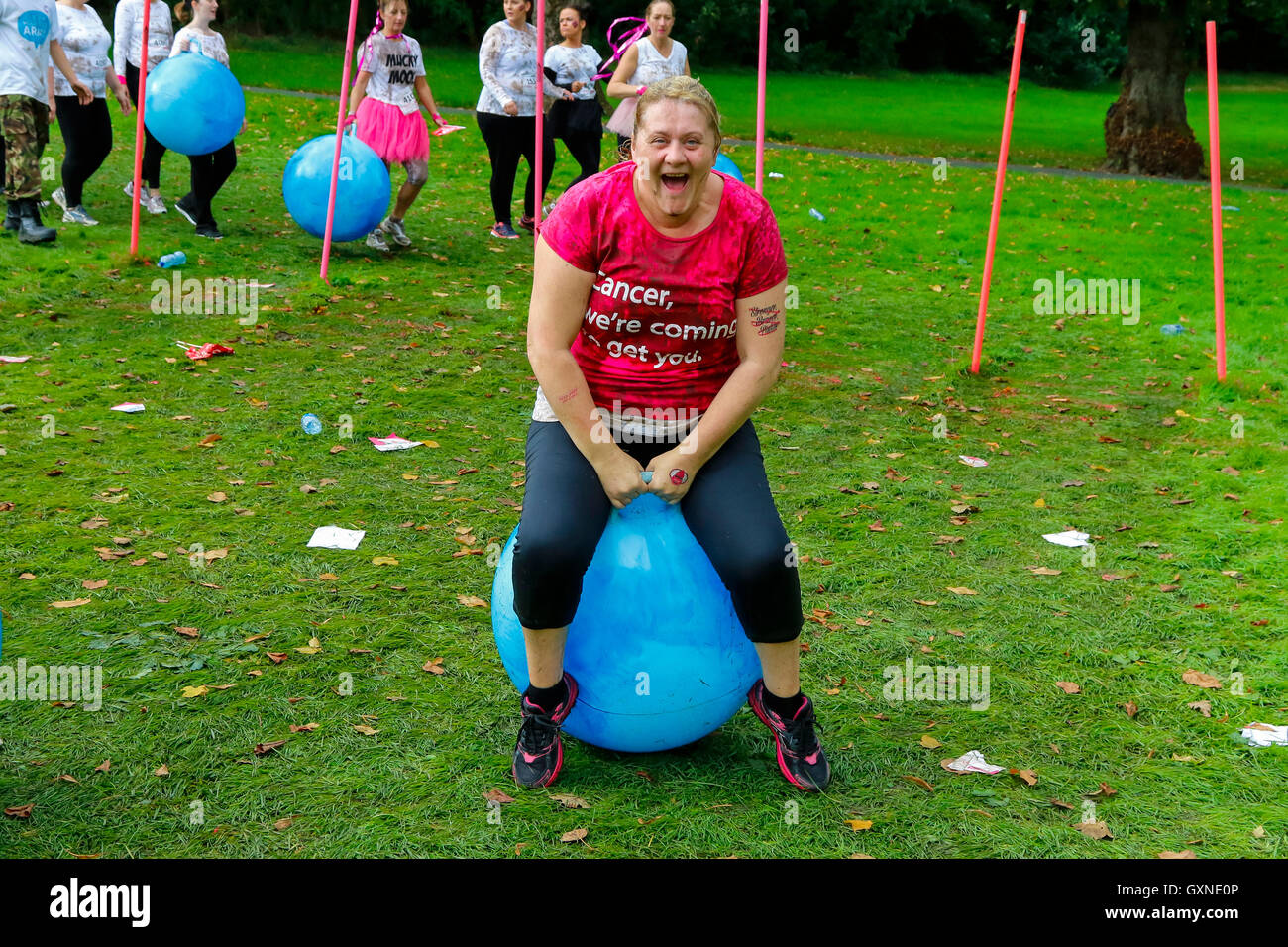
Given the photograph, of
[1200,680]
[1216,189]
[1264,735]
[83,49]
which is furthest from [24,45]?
[1264,735]

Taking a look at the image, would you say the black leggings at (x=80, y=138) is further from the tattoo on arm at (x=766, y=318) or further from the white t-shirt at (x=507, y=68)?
the tattoo on arm at (x=766, y=318)

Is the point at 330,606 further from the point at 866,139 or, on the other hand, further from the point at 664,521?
the point at 866,139

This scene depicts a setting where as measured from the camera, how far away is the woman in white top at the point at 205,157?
37.2 ft

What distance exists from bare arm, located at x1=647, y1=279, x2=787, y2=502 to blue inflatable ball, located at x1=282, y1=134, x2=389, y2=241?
25.3ft

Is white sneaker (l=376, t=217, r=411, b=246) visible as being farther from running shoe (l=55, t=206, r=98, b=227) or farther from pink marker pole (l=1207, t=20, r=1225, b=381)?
pink marker pole (l=1207, t=20, r=1225, b=381)

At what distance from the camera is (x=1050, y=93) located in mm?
49438

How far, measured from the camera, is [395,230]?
39.8 feet

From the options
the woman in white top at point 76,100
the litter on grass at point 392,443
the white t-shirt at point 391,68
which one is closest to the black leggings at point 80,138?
the woman in white top at point 76,100

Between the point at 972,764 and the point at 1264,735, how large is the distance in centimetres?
110

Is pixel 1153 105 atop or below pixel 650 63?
atop

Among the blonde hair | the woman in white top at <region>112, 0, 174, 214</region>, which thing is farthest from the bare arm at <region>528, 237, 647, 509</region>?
the woman in white top at <region>112, 0, 174, 214</region>

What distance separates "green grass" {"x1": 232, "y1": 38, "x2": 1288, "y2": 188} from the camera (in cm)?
2561

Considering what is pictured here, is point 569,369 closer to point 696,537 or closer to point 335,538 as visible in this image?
point 696,537
